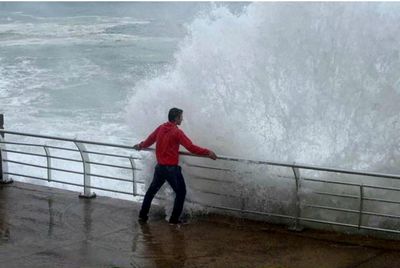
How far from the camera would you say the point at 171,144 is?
7.74 meters

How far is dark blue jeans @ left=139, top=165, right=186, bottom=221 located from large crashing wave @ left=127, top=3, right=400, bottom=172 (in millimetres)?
1682

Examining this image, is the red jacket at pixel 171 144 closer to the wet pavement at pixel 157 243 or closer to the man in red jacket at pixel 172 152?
the man in red jacket at pixel 172 152

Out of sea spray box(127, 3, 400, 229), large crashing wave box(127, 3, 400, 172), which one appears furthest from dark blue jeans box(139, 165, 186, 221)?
large crashing wave box(127, 3, 400, 172)

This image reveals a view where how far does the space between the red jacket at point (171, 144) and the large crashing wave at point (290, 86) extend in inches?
68.6

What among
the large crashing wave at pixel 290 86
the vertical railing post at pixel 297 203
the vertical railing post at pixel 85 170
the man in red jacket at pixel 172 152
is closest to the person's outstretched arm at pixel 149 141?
the man in red jacket at pixel 172 152

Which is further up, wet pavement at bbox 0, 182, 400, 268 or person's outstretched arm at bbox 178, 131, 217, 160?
person's outstretched arm at bbox 178, 131, 217, 160

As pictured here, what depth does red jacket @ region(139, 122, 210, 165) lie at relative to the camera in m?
7.67

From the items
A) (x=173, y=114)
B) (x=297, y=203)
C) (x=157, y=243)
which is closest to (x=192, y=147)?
(x=173, y=114)

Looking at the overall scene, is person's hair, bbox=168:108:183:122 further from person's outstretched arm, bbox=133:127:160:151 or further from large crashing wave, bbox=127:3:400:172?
large crashing wave, bbox=127:3:400:172

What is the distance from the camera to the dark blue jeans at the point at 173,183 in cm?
780

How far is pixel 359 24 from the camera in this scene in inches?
466

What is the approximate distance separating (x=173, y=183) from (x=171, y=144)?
50cm

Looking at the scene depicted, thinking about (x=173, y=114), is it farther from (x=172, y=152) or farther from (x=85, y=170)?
(x=85, y=170)

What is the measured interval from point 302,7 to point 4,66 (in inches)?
1139
